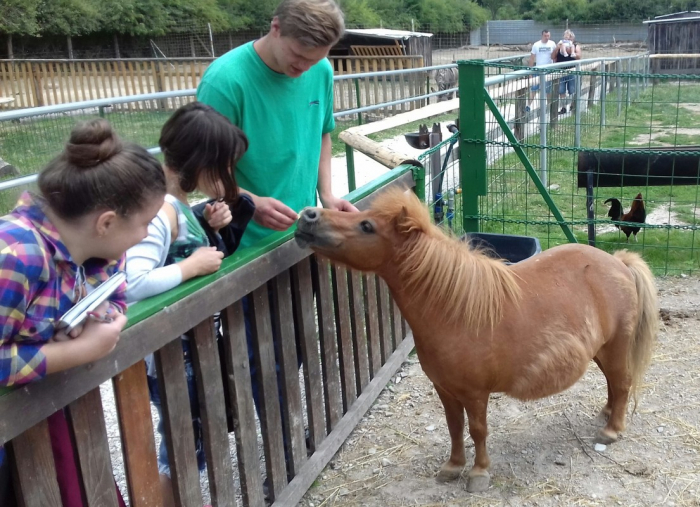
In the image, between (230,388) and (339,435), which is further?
(339,435)

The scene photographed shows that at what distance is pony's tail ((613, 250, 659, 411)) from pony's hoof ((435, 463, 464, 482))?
3.15 feet

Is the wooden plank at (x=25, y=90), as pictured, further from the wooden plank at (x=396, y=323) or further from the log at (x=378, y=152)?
the wooden plank at (x=396, y=323)

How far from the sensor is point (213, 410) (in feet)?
6.96

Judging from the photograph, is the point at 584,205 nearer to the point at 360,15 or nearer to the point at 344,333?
the point at 344,333

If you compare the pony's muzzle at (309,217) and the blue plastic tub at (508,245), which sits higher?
the pony's muzzle at (309,217)

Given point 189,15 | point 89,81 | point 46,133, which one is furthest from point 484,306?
point 189,15

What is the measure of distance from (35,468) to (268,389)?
112 centimetres

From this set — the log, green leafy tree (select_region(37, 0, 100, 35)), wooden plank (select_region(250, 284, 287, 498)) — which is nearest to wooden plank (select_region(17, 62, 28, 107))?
green leafy tree (select_region(37, 0, 100, 35))

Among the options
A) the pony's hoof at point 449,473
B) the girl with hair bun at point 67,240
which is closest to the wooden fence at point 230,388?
the girl with hair bun at point 67,240

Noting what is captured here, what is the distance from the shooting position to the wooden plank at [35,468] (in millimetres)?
1400

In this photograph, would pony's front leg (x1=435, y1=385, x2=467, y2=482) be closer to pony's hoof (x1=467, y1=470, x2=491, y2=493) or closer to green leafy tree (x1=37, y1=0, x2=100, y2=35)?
pony's hoof (x1=467, y1=470, x2=491, y2=493)

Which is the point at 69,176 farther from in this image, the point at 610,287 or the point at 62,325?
the point at 610,287

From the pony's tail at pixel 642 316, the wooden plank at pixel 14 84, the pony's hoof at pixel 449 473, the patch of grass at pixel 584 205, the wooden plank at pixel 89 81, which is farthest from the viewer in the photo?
the wooden plank at pixel 14 84

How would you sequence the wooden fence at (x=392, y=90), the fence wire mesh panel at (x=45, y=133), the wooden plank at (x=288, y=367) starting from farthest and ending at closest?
the wooden fence at (x=392, y=90)
the fence wire mesh panel at (x=45, y=133)
the wooden plank at (x=288, y=367)
